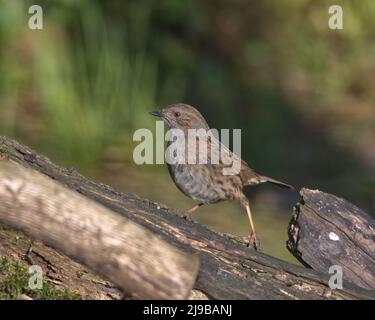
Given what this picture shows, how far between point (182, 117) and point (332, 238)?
62.7 inches

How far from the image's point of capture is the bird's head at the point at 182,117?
21.9 ft

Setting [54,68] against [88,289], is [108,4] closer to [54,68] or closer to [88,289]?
[54,68]

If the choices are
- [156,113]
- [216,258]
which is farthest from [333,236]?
[156,113]

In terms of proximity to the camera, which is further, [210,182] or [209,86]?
[209,86]

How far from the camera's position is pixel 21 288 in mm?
5016

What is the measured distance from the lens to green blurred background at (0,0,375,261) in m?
9.69

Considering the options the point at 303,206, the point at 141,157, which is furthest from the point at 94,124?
the point at 303,206

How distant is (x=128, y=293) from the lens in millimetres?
4270

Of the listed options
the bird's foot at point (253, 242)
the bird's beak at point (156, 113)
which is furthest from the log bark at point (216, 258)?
the bird's beak at point (156, 113)

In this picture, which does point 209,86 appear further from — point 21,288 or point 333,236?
point 21,288

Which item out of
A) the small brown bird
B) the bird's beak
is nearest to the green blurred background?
the small brown bird

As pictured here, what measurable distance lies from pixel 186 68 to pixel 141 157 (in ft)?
6.29

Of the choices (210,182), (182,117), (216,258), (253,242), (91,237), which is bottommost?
(253,242)

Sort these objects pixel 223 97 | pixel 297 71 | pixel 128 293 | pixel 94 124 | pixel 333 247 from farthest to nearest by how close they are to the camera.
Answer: pixel 297 71
pixel 223 97
pixel 94 124
pixel 333 247
pixel 128 293
